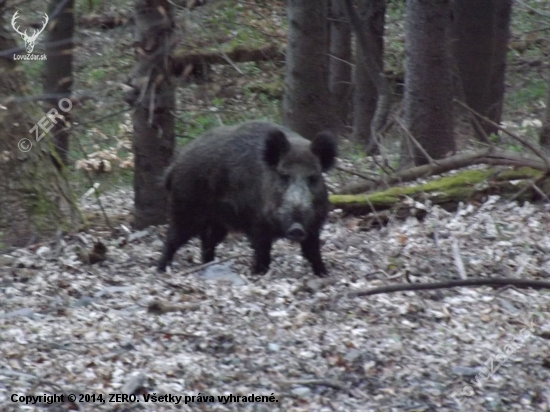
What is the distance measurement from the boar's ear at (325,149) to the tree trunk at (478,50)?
6429 millimetres

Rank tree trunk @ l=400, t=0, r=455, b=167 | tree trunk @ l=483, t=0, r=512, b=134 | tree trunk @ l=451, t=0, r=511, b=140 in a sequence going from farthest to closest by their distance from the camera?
tree trunk @ l=483, t=0, r=512, b=134, tree trunk @ l=451, t=0, r=511, b=140, tree trunk @ l=400, t=0, r=455, b=167

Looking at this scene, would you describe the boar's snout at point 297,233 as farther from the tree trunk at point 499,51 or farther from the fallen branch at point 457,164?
the tree trunk at point 499,51

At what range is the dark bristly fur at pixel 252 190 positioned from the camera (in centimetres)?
743

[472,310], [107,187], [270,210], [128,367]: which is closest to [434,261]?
[472,310]

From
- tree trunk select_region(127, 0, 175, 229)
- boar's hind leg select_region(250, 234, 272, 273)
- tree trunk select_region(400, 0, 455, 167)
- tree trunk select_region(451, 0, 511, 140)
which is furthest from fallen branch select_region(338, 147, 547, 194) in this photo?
tree trunk select_region(451, 0, 511, 140)

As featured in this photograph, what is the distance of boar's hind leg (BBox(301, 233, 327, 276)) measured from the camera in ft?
24.5

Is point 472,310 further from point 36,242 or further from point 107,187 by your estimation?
point 107,187

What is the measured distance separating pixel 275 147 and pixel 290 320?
5.52 feet

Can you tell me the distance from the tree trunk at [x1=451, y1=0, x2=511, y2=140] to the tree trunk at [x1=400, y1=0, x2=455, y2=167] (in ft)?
10.3

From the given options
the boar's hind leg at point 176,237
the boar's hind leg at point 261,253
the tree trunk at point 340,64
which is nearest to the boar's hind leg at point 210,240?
the boar's hind leg at point 176,237

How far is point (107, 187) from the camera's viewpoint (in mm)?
11531

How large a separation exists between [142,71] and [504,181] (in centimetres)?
376

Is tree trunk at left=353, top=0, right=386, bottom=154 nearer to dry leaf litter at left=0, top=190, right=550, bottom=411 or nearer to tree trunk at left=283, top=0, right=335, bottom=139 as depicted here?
tree trunk at left=283, top=0, right=335, bottom=139

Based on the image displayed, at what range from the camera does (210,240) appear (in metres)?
8.55
